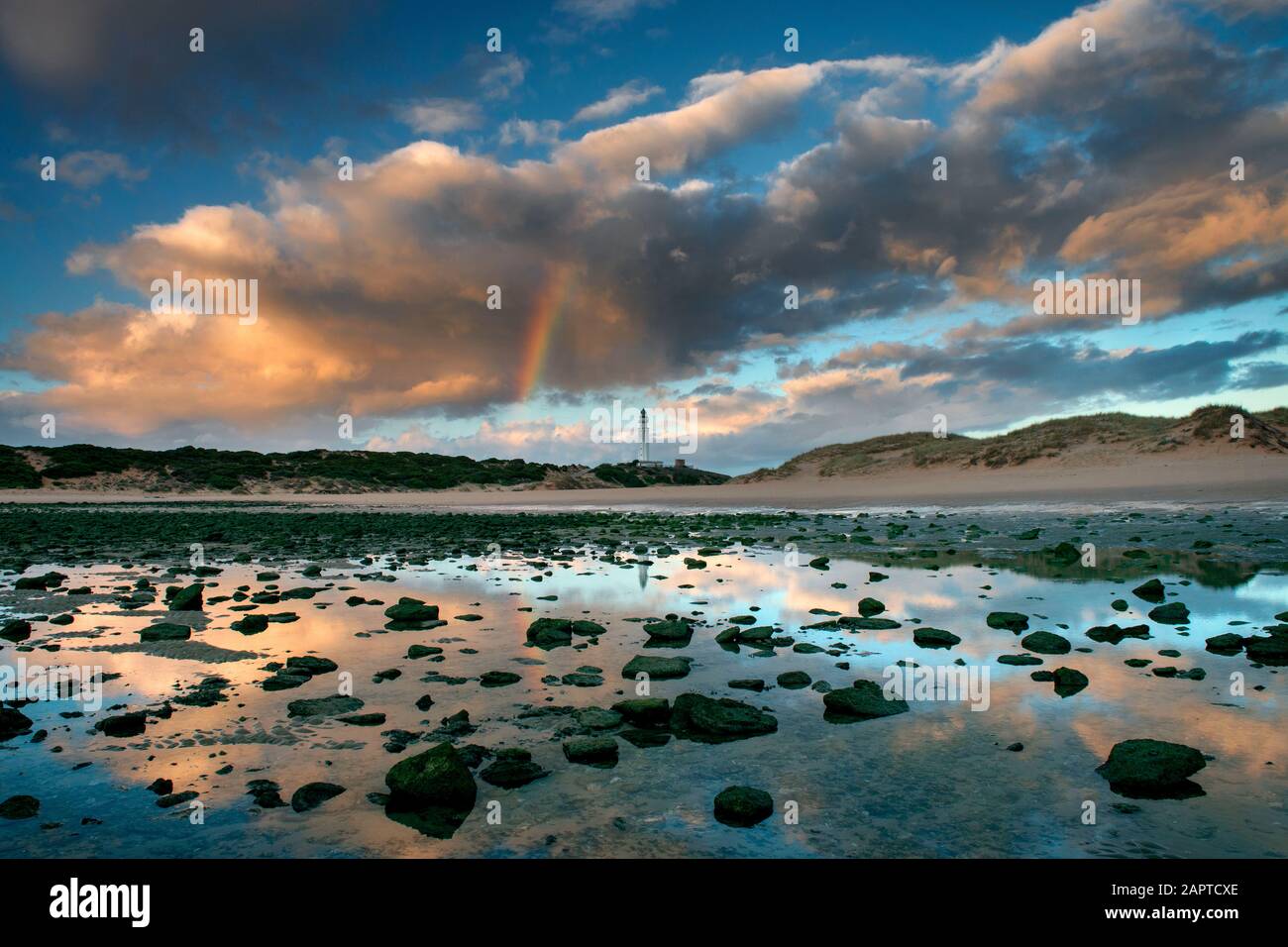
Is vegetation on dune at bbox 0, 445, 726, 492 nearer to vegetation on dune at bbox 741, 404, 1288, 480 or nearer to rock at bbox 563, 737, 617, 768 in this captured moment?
vegetation on dune at bbox 741, 404, 1288, 480

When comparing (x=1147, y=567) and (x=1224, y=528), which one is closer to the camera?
(x=1147, y=567)

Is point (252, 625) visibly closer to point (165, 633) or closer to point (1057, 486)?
point (165, 633)

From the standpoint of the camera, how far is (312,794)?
5055 mm

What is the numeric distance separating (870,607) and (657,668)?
4.90m

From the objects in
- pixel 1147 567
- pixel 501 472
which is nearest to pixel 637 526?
pixel 1147 567

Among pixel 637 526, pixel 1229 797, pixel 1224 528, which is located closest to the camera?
pixel 1229 797

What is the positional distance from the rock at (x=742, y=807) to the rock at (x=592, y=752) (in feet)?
4.01

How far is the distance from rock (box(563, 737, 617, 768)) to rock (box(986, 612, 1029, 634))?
7.08m

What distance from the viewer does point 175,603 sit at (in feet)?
42.8

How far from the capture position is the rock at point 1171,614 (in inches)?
411

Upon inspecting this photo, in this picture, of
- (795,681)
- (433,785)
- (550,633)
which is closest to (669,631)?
(550,633)
